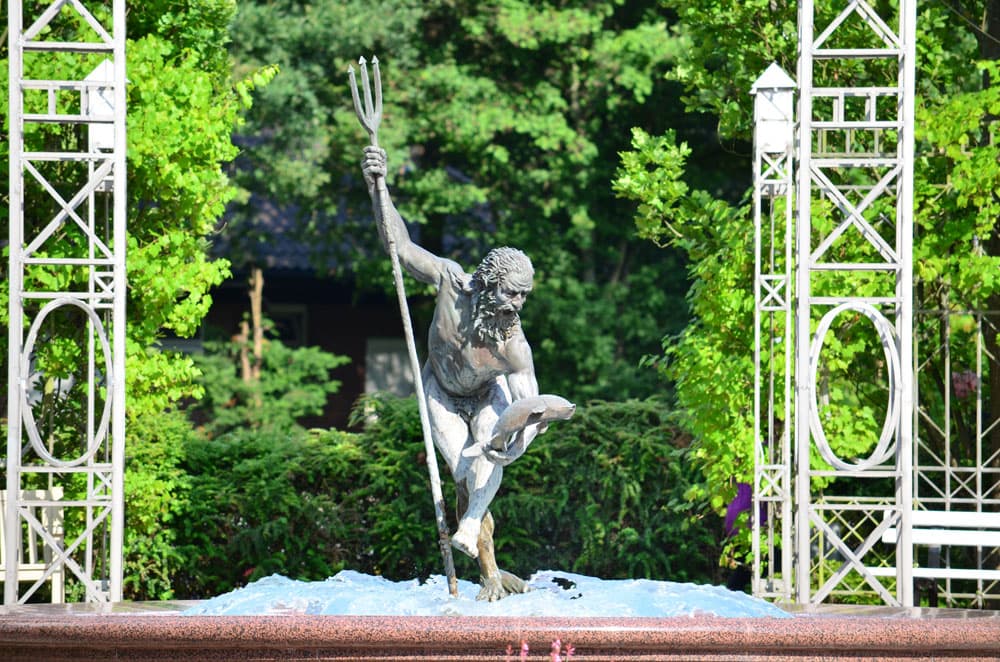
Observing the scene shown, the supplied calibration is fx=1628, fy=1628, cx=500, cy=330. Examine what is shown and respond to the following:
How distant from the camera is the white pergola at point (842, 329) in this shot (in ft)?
26.3

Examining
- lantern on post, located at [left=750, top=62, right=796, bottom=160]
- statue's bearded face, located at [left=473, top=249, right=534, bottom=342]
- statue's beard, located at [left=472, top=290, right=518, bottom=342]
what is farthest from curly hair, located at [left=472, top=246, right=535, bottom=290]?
lantern on post, located at [left=750, top=62, right=796, bottom=160]

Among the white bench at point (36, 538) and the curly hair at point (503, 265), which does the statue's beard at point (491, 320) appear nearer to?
the curly hair at point (503, 265)

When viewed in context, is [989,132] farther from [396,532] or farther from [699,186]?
[699,186]

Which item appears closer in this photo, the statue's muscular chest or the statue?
the statue

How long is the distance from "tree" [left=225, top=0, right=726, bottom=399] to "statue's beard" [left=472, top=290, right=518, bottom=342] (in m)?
9.35

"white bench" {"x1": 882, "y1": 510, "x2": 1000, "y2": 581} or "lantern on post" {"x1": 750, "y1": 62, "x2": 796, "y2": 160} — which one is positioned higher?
"lantern on post" {"x1": 750, "y1": 62, "x2": 796, "y2": 160}

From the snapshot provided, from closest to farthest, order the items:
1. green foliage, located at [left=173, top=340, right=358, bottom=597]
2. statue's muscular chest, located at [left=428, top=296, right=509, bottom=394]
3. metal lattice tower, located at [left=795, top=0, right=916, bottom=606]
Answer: statue's muscular chest, located at [left=428, top=296, right=509, bottom=394] → metal lattice tower, located at [left=795, top=0, right=916, bottom=606] → green foliage, located at [left=173, top=340, right=358, bottom=597]

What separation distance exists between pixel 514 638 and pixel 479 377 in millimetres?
1609

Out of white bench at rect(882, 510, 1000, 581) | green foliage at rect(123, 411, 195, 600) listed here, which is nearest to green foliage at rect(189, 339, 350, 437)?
green foliage at rect(123, 411, 195, 600)

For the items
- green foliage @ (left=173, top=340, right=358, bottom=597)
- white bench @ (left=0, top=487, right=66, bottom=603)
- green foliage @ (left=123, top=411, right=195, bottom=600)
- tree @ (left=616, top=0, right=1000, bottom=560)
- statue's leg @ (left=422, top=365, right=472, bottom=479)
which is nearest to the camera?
statue's leg @ (left=422, top=365, right=472, bottom=479)

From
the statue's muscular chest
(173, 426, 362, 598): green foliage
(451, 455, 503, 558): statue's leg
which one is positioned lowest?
(173, 426, 362, 598): green foliage

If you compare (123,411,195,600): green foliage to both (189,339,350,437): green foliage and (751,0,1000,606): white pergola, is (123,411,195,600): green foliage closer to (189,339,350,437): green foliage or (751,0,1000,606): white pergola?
(751,0,1000,606): white pergola

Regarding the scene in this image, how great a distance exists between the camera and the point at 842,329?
10.4 meters

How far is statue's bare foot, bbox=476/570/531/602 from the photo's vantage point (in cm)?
754
